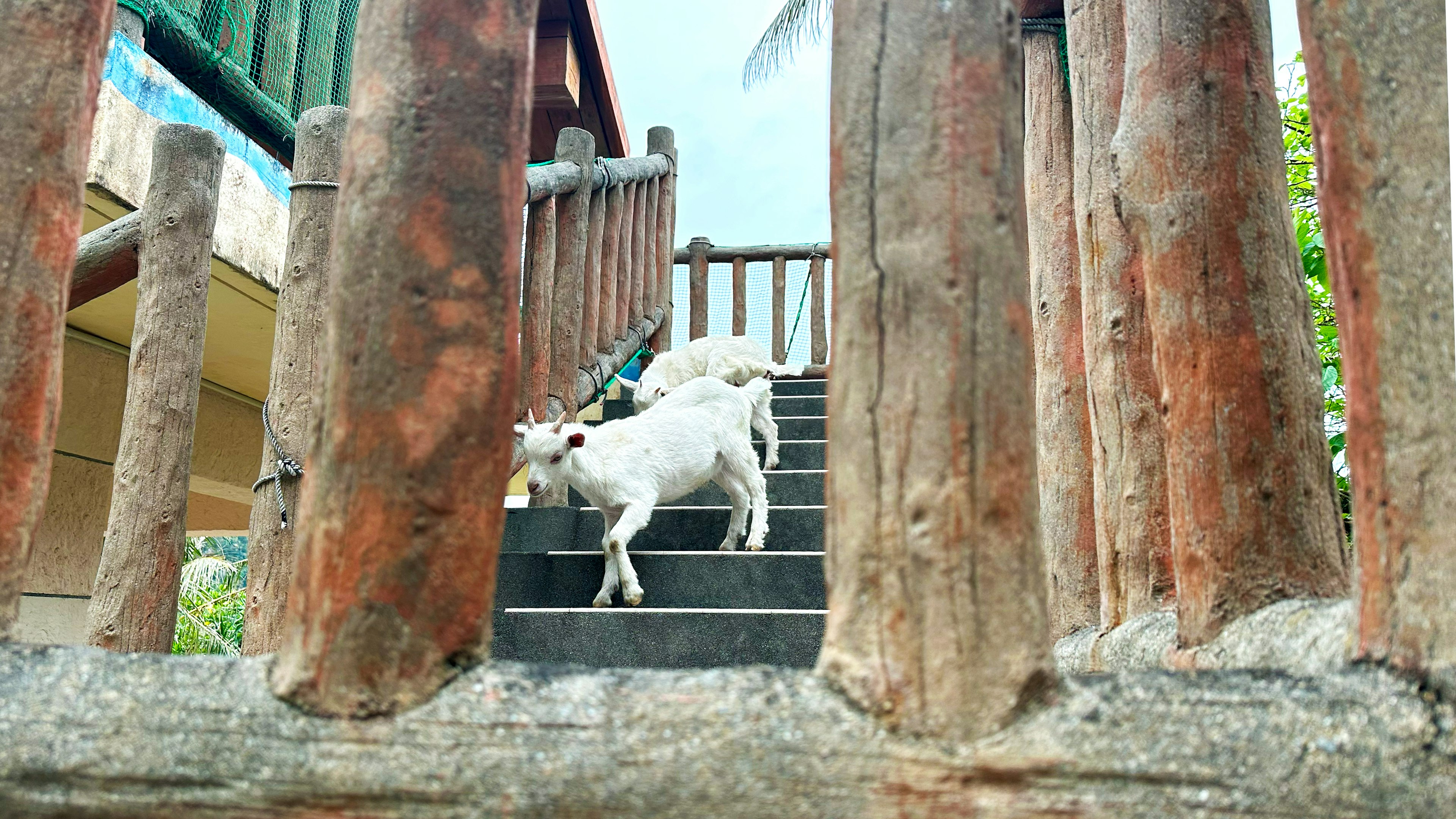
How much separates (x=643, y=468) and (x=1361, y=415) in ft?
10.4

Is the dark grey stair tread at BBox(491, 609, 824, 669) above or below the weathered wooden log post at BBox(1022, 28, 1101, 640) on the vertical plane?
below

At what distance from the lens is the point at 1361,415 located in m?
1.33

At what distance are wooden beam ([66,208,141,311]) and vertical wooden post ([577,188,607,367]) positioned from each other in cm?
225

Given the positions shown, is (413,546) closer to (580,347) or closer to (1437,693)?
(1437,693)

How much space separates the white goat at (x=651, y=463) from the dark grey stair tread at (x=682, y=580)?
0.39ft

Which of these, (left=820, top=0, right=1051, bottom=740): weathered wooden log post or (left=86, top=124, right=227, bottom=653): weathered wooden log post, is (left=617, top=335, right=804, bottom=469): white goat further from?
(left=820, top=0, right=1051, bottom=740): weathered wooden log post

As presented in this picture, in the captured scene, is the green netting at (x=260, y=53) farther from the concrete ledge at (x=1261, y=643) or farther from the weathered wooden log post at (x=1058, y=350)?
the concrete ledge at (x=1261, y=643)

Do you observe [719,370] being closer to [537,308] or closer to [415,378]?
[537,308]

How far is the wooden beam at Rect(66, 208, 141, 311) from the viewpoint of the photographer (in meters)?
3.47

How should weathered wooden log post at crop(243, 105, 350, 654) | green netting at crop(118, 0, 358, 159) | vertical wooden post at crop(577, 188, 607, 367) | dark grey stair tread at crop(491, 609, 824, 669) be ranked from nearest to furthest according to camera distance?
1. weathered wooden log post at crop(243, 105, 350, 654)
2. dark grey stair tread at crop(491, 609, 824, 669)
3. green netting at crop(118, 0, 358, 159)
4. vertical wooden post at crop(577, 188, 607, 367)

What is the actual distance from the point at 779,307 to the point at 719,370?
9.55ft

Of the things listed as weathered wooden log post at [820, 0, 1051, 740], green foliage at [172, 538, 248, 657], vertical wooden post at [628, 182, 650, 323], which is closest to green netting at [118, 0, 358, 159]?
vertical wooden post at [628, 182, 650, 323]

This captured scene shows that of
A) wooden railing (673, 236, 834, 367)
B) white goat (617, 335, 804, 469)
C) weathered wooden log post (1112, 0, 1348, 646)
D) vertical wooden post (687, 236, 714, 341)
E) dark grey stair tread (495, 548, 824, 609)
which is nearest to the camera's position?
weathered wooden log post (1112, 0, 1348, 646)

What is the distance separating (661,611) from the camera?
11.2ft
